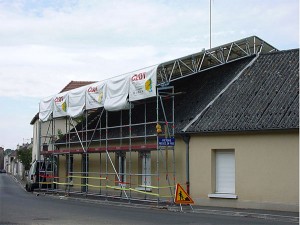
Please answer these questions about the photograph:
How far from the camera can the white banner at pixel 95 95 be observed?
24438mm

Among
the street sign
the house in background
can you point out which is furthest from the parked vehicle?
the street sign

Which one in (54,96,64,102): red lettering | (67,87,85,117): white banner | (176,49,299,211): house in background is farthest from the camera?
(54,96,64,102): red lettering

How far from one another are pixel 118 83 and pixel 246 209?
8436 mm

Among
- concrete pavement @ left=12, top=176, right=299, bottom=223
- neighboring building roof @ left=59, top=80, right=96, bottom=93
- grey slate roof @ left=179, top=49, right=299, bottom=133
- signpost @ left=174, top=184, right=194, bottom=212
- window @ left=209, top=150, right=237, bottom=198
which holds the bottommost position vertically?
concrete pavement @ left=12, top=176, right=299, bottom=223

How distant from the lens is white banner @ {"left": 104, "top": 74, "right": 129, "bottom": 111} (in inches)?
895

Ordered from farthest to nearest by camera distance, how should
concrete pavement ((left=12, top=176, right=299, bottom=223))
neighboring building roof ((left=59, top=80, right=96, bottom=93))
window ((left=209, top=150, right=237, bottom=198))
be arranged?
neighboring building roof ((left=59, top=80, right=96, bottom=93)), window ((left=209, top=150, right=237, bottom=198)), concrete pavement ((left=12, top=176, right=299, bottom=223))

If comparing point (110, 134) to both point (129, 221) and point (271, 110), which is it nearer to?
point (271, 110)

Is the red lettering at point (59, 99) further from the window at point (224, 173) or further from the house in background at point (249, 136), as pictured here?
the window at point (224, 173)

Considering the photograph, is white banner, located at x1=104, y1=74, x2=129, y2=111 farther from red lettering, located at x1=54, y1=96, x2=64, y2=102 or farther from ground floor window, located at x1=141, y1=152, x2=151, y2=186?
red lettering, located at x1=54, y1=96, x2=64, y2=102

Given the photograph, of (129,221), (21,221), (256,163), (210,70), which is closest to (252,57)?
(210,70)

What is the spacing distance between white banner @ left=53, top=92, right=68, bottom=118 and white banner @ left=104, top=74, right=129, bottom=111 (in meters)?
4.75

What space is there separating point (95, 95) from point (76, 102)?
2.01 m

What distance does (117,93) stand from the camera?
76.1 feet

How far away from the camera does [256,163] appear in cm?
1877
